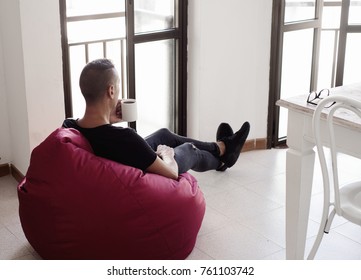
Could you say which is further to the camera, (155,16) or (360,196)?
(155,16)

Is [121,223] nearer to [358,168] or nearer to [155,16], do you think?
[155,16]

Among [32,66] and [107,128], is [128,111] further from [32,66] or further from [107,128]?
[32,66]

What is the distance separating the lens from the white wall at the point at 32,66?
3.29 m

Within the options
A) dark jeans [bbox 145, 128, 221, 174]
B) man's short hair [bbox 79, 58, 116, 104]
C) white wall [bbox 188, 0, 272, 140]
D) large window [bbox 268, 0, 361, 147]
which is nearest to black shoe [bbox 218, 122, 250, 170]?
dark jeans [bbox 145, 128, 221, 174]

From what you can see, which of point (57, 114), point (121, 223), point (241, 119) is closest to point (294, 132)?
point (121, 223)

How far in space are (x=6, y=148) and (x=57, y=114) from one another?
0.49 meters

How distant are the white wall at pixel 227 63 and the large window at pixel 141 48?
0.28 ft

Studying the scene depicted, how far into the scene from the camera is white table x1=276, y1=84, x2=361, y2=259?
2.38m

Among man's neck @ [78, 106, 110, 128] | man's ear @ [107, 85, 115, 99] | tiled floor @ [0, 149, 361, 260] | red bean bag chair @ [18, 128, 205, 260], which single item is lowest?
tiled floor @ [0, 149, 361, 260]

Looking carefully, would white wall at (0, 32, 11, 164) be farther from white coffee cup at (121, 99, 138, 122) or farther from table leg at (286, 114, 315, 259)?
table leg at (286, 114, 315, 259)

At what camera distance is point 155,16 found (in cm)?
397

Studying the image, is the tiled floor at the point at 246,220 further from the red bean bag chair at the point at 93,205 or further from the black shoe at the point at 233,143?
the red bean bag chair at the point at 93,205

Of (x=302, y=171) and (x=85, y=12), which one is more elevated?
(x=85, y=12)

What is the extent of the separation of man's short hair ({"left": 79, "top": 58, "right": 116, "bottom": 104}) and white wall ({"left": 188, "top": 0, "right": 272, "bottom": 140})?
1.38 metres
